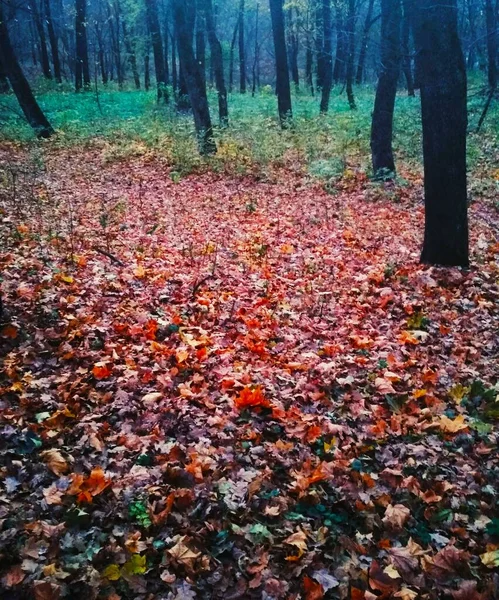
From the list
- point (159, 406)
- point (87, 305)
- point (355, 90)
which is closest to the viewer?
point (159, 406)

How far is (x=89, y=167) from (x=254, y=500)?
1234 centimetres

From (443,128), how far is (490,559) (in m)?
5.13

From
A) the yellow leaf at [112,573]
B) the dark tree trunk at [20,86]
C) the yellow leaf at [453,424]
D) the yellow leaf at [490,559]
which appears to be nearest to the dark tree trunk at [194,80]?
the dark tree trunk at [20,86]

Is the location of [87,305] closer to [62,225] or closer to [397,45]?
[62,225]

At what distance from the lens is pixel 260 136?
15555mm

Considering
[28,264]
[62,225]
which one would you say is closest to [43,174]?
[62,225]

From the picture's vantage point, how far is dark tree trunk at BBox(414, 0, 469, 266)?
597 cm

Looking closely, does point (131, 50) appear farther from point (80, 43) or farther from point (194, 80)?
point (194, 80)

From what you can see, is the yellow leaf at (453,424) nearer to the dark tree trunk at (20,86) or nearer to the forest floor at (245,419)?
the forest floor at (245,419)

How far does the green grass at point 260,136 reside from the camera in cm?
1318

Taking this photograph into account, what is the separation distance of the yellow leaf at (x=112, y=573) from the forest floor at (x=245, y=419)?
2 centimetres

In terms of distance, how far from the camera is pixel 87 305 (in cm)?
567

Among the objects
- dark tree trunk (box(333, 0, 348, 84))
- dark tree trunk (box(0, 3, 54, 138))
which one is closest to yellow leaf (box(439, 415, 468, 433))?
dark tree trunk (box(333, 0, 348, 84))

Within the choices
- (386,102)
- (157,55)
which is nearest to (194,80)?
(386,102)
